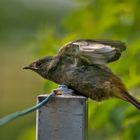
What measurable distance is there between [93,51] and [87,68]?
0.45 ft

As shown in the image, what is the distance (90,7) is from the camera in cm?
645

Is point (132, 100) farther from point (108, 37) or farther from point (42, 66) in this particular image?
point (108, 37)

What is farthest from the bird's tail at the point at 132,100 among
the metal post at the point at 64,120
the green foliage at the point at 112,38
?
the green foliage at the point at 112,38

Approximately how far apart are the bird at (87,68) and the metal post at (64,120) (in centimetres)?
36

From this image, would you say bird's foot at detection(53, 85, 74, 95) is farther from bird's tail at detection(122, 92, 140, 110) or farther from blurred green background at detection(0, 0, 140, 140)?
blurred green background at detection(0, 0, 140, 140)

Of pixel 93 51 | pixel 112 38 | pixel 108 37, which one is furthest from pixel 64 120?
pixel 108 37

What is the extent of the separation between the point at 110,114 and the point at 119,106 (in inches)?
2.9

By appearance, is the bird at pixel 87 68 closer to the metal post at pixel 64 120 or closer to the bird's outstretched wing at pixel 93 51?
the bird's outstretched wing at pixel 93 51

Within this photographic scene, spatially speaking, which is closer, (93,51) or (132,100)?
(93,51)

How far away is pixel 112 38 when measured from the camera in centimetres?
626

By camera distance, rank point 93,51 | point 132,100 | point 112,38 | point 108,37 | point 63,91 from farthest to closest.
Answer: point 108,37 → point 112,38 → point 132,100 → point 93,51 → point 63,91

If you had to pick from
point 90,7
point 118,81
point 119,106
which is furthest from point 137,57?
point 118,81

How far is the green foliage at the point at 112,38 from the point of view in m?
5.70

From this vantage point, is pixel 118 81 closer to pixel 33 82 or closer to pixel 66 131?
pixel 66 131
